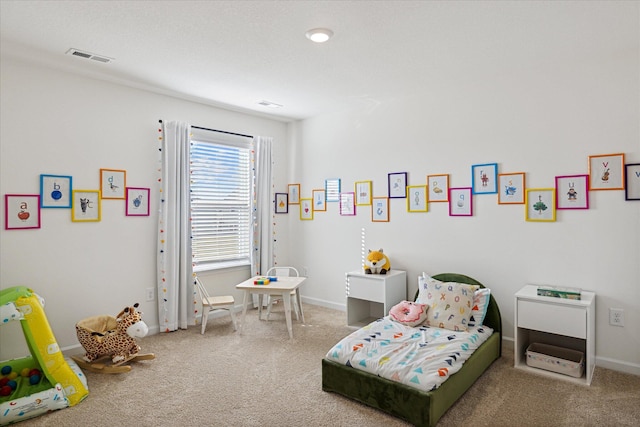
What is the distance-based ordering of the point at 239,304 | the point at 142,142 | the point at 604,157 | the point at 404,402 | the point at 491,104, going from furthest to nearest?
the point at 239,304 < the point at 142,142 < the point at 491,104 < the point at 604,157 < the point at 404,402

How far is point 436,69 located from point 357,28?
3.79 ft

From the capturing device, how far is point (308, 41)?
2.94m

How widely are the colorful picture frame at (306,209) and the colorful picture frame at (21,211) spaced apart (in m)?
3.09

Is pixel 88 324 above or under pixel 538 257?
under

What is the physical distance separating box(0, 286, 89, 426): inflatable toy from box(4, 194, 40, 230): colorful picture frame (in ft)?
2.25

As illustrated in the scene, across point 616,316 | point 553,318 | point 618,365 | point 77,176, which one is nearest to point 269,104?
point 77,176

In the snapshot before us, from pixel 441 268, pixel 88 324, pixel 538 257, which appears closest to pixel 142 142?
pixel 88 324

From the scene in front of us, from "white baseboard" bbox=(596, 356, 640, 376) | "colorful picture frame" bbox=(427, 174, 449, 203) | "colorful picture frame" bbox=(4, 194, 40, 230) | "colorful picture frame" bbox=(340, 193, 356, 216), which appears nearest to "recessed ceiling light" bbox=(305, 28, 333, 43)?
"colorful picture frame" bbox=(427, 174, 449, 203)

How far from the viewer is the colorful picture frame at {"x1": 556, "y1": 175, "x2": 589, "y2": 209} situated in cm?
326

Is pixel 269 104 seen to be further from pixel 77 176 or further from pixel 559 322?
pixel 559 322

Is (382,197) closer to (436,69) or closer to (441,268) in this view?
(441,268)

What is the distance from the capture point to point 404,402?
2.41m

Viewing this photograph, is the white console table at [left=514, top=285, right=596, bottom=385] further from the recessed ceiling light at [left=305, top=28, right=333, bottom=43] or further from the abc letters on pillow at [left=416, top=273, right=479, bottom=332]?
the recessed ceiling light at [left=305, top=28, right=333, bottom=43]

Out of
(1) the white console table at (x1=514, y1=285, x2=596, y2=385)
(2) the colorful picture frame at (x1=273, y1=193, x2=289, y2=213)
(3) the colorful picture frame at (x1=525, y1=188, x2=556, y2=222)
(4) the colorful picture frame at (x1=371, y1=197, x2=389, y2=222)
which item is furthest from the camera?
(2) the colorful picture frame at (x1=273, y1=193, x2=289, y2=213)
